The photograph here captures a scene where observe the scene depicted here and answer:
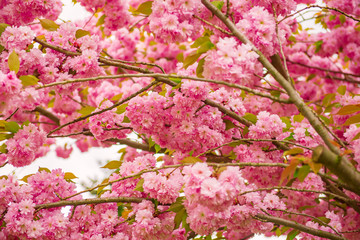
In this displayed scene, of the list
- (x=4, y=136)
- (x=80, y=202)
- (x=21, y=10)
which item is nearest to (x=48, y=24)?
(x=21, y=10)

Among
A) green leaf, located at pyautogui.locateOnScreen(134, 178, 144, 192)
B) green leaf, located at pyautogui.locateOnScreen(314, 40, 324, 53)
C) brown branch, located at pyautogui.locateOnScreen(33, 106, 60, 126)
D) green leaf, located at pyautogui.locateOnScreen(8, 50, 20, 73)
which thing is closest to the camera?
green leaf, located at pyautogui.locateOnScreen(8, 50, 20, 73)

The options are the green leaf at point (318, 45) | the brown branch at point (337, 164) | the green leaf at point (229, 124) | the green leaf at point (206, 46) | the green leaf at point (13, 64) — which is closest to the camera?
the brown branch at point (337, 164)

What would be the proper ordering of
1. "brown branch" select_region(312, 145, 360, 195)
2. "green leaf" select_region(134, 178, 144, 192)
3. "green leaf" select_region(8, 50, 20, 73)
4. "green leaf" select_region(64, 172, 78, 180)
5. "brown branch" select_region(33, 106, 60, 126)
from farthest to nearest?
"brown branch" select_region(33, 106, 60, 126) < "green leaf" select_region(64, 172, 78, 180) < "green leaf" select_region(134, 178, 144, 192) < "green leaf" select_region(8, 50, 20, 73) < "brown branch" select_region(312, 145, 360, 195)

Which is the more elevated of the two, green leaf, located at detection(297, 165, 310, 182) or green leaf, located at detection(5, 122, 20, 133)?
green leaf, located at detection(5, 122, 20, 133)

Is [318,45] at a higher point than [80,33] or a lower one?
higher

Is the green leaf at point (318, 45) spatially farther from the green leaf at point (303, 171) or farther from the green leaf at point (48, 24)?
the green leaf at point (303, 171)

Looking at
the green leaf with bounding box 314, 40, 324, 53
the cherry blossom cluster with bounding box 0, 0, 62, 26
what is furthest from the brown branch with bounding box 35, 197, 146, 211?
the green leaf with bounding box 314, 40, 324, 53

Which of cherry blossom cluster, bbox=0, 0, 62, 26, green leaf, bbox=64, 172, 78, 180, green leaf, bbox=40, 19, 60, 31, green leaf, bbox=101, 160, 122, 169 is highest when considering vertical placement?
cherry blossom cluster, bbox=0, 0, 62, 26

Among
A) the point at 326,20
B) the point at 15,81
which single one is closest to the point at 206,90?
the point at 15,81

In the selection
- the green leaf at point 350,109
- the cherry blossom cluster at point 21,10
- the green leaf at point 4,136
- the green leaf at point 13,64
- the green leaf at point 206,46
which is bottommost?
the green leaf at point 4,136

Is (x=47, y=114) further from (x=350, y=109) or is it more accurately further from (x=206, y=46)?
(x=350, y=109)

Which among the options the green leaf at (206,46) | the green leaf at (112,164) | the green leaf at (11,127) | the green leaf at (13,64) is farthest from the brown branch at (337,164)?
the green leaf at (11,127)

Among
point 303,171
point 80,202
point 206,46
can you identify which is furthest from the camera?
point 80,202

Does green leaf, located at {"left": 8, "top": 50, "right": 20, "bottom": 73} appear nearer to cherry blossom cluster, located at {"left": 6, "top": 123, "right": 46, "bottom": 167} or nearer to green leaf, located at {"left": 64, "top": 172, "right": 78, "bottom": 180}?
cherry blossom cluster, located at {"left": 6, "top": 123, "right": 46, "bottom": 167}
